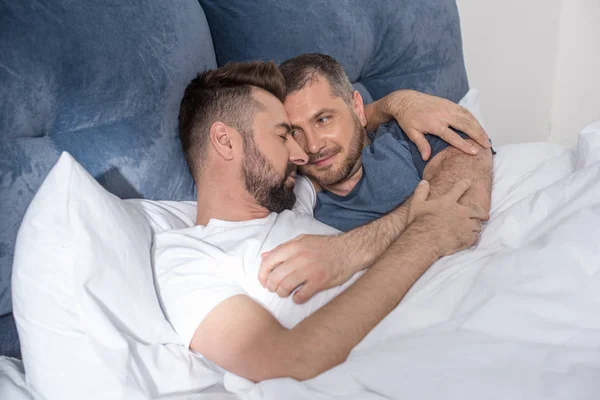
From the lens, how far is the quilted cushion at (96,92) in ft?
3.50

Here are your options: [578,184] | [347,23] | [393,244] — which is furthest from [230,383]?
[347,23]

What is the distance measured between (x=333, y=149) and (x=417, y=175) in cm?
23

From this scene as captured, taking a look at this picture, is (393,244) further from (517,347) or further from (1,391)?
(1,391)

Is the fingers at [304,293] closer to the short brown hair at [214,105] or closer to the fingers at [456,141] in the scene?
the short brown hair at [214,105]

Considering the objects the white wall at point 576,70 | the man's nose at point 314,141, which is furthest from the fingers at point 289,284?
the white wall at point 576,70

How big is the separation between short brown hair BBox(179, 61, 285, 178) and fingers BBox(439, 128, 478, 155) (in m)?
0.47

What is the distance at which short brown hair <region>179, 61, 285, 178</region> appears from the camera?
139 cm

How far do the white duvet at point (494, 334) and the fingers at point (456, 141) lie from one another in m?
0.34

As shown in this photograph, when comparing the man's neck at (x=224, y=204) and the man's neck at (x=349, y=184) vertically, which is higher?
the man's neck at (x=224, y=204)

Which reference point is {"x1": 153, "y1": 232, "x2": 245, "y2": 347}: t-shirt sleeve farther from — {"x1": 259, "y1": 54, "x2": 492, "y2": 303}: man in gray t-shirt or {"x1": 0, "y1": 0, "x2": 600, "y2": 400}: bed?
{"x1": 259, "y1": 54, "x2": 492, "y2": 303}: man in gray t-shirt

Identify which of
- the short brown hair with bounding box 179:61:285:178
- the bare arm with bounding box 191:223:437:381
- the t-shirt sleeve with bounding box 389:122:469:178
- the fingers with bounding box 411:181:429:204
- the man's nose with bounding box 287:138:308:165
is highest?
the short brown hair with bounding box 179:61:285:178

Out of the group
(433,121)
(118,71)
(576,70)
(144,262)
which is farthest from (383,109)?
(576,70)

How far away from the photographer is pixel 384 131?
1710 mm

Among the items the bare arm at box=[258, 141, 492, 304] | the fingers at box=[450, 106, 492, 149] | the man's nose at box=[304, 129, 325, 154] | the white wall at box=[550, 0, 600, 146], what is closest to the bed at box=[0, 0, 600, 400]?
the bare arm at box=[258, 141, 492, 304]
